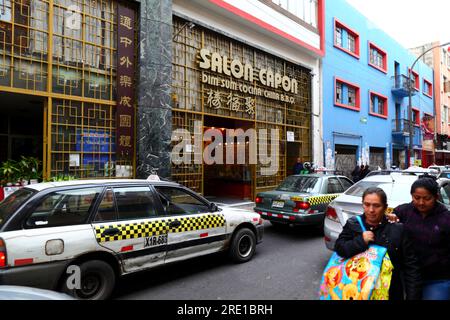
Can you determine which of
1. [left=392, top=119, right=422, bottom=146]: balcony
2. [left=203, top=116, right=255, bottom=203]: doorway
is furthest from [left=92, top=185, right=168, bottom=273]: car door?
[left=392, top=119, right=422, bottom=146]: balcony

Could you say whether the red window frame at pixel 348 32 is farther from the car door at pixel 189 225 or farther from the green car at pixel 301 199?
the car door at pixel 189 225

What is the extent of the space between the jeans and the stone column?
7.42 metres

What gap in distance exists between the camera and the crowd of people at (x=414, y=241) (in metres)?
2.16

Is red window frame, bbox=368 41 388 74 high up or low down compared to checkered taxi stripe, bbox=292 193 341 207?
up

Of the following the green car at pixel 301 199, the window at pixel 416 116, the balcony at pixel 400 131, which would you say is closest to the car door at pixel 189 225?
the green car at pixel 301 199

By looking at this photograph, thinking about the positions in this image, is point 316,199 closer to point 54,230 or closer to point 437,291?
point 437,291

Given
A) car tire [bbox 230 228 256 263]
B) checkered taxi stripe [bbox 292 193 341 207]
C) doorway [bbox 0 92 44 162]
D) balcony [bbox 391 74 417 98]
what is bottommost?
car tire [bbox 230 228 256 263]

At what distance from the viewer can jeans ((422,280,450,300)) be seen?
88.8 inches

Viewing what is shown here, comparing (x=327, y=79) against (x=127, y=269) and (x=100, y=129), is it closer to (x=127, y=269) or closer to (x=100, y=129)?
(x=100, y=129)

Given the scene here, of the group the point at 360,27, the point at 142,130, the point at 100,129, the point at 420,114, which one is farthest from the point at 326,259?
the point at 420,114

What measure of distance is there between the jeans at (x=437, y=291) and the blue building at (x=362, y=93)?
1398 cm

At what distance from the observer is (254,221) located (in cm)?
542

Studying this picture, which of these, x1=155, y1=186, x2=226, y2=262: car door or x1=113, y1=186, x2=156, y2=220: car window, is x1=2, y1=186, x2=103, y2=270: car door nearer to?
x1=113, y1=186, x2=156, y2=220: car window

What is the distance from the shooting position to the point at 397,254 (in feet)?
7.07
